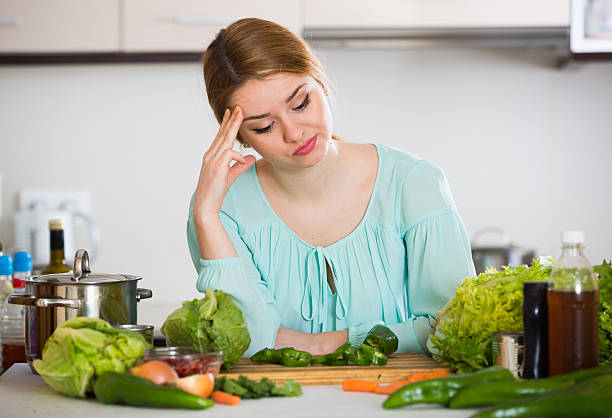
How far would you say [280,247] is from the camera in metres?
1.83

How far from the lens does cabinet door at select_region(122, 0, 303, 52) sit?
2.82 metres

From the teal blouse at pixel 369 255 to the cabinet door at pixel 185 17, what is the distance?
1.14 meters

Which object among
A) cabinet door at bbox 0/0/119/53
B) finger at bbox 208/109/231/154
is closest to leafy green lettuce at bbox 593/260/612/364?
finger at bbox 208/109/231/154

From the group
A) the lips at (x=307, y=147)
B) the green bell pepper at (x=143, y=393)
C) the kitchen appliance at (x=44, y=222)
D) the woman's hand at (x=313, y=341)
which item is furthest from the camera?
the kitchen appliance at (x=44, y=222)

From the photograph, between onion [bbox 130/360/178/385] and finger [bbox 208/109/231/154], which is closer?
onion [bbox 130/360/178/385]

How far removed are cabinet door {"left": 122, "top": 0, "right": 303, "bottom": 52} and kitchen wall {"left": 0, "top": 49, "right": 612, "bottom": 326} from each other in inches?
12.2

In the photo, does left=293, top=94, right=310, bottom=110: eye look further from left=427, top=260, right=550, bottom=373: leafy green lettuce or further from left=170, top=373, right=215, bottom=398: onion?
left=170, top=373, right=215, bottom=398: onion

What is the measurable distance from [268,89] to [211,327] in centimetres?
59

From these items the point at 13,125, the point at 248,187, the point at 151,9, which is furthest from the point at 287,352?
the point at 13,125

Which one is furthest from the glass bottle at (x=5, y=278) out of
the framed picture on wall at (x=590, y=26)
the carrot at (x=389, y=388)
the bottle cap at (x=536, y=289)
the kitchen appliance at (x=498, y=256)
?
the framed picture on wall at (x=590, y=26)

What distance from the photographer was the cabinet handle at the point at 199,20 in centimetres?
280

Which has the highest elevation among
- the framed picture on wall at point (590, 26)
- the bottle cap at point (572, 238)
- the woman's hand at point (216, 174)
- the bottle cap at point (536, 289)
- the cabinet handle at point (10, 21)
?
the cabinet handle at point (10, 21)

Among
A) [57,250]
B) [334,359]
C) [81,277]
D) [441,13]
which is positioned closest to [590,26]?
[441,13]

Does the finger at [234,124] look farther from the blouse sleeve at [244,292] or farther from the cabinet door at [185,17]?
the cabinet door at [185,17]
